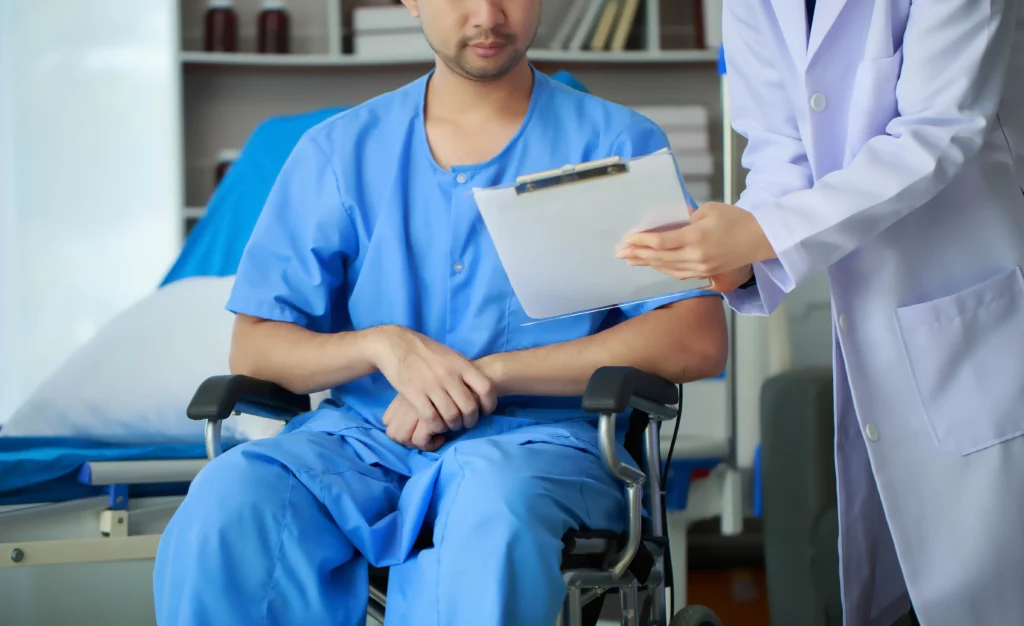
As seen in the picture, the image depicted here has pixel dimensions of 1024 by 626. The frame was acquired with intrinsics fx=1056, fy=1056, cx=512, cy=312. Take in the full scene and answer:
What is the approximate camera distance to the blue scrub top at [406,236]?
4.48 ft

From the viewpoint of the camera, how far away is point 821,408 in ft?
5.87

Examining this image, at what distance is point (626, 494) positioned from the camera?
47.7 inches

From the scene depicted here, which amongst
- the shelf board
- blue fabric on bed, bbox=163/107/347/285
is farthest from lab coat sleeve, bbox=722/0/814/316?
the shelf board

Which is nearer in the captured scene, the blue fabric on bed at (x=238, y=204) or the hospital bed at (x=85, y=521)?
the hospital bed at (x=85, y=521)

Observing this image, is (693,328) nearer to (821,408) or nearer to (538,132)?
(538,132)

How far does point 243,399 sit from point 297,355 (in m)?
0.09

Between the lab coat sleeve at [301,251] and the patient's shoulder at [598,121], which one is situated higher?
the patient's shoulder at [598,121]

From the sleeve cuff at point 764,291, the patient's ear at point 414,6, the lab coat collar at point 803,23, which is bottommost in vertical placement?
the sleeve cuff at point 764,291

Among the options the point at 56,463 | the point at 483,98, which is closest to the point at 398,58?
the point at 483,98

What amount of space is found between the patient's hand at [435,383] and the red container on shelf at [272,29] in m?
1.87

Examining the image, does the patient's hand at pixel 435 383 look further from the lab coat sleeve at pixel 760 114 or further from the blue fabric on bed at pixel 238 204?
the blue fabric on bed at pixel 238 204

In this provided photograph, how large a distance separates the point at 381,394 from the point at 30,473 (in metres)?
0.59

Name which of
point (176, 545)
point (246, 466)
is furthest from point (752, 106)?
point (176, 545)

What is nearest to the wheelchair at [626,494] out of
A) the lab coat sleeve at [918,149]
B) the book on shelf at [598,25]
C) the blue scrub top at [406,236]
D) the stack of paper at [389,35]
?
the blue scrub top at [406,236]
